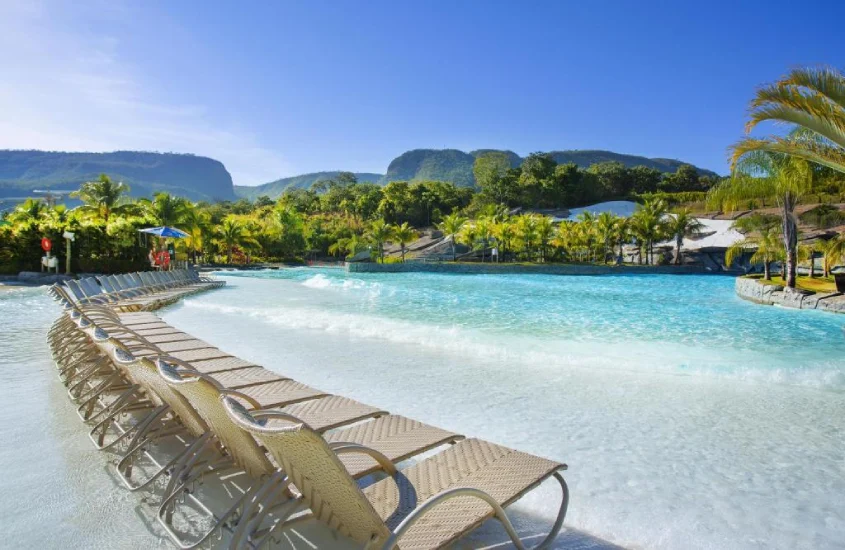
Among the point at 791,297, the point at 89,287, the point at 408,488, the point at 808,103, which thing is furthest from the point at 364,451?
the point at 791,297

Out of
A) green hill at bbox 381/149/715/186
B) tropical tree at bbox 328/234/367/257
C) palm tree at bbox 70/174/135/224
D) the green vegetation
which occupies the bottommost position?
tropical tree at bbox 328/234/367/257

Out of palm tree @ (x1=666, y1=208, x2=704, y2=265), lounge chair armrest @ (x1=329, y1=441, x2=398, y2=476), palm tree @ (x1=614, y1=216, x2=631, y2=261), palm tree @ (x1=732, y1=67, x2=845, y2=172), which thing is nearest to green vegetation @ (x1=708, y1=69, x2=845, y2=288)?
palm tree @ (x1=732, y1=67, x2=845, y2=172)

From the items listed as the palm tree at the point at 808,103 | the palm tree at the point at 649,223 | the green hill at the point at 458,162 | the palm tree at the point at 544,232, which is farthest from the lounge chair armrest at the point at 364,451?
the green hill at the point at 458,162

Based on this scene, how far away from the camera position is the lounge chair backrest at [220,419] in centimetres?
207

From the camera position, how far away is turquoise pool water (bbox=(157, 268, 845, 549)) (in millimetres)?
3014

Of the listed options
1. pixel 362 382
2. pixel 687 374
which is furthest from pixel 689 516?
pixel 687 374

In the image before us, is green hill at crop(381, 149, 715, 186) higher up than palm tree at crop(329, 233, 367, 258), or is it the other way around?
green hill at crop(381, 149, 715, 186)

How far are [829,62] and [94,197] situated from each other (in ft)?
114

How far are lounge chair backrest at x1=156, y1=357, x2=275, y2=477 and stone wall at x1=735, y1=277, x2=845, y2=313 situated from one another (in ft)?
55.4

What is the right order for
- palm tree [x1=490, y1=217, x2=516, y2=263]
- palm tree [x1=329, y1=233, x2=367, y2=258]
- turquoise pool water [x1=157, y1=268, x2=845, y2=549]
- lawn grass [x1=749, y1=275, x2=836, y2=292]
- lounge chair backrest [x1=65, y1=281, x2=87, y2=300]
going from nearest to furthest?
1. turquoise pool water [x1=157, y1=268, x2=845, y2=549]
2. lounge chair backrest [x1=65, y1=281, x2=87, y2=300]
3. lawn grass [x1=749, y1=275, x2=836, y2=292]
4. palm tree [x1=490, y1=217, x2=516, y2=263]
5. palm tree [x1=329, y1=233, x2=367, y2=258]

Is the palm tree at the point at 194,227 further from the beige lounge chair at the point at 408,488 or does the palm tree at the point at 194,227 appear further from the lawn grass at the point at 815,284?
the beige lounge chair at the point at 408,488

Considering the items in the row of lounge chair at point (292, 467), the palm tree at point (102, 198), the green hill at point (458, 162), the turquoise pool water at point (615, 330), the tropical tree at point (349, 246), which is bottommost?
the turquoise pool water at point (615, 330)

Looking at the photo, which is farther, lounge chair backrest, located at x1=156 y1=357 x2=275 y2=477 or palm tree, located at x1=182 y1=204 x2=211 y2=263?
palm tree, located at x1=182 y1=204 x2=211 y2=263

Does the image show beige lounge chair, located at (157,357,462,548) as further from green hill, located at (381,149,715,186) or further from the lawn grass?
green hill, located at (381,149,715,186)
